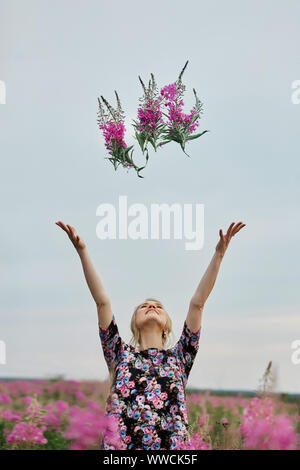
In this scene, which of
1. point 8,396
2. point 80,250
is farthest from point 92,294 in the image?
point 8,396

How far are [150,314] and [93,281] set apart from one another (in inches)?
16.7

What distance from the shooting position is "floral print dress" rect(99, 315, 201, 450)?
298 cm

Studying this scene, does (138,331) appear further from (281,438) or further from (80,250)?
(281,438)

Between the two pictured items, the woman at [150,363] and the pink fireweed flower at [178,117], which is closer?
the woman at [150,363]

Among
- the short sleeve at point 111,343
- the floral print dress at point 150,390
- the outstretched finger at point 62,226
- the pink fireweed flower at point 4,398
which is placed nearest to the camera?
the floral print dress at point 150,390

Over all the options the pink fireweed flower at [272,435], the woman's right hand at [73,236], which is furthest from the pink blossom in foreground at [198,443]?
the pink fireweed flower at [272,435]

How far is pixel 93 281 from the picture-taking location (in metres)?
3.27

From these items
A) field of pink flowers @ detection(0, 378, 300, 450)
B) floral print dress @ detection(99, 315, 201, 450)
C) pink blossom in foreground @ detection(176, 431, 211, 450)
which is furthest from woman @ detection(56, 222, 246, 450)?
pink blossom in foreground @ detection(176, 431, 211, 450)

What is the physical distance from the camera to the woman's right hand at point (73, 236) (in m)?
3.20

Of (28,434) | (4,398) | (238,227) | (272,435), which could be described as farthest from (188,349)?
(4,398)

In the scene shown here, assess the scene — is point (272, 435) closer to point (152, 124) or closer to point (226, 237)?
point (226, 237)

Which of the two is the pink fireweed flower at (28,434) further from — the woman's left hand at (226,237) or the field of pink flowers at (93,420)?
the woman's left hand at (226,237)

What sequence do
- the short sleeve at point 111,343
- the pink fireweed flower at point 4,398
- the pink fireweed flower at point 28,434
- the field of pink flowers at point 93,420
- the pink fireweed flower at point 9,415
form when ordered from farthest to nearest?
the pink fireweed flower at point 4,398 < the pink fireweed flower at point 9,415 < the pink fireweed flower at point 28,434 < the short sleeve at point 111,343 < the field of pink flowers at point 93,420

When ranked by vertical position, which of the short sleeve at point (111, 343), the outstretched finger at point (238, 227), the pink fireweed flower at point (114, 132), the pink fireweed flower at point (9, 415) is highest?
the pink fireweed flower at point (114, 132)
